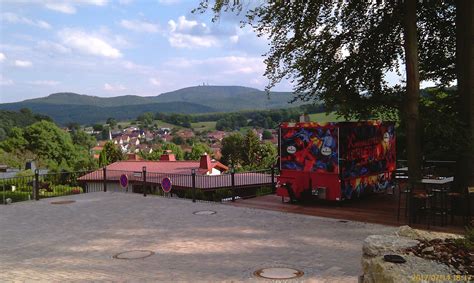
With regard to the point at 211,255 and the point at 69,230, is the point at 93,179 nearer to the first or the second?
the point at 69,230

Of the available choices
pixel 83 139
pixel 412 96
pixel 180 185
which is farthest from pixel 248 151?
pixel 412 96

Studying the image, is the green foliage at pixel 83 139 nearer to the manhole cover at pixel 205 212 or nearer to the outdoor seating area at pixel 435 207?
the manhole cover at pixel 205 212

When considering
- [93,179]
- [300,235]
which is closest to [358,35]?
[300,235]

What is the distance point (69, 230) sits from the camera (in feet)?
40.1

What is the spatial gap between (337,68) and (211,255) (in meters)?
7.95

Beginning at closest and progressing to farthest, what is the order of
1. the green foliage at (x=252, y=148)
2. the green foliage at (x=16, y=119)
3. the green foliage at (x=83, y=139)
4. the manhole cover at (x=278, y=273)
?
the manhole cover at (x=278, y=273) < the green foliage at (x=252, y=148) < the green foliage at (x=16, y=119) < the green foliage at (x=83, y=139)

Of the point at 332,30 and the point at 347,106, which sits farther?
the point at 332,30

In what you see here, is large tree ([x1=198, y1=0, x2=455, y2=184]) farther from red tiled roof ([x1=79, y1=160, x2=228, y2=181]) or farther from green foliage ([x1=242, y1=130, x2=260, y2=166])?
green foliage ([x1=242, y1=130, x2=260, y2=166])

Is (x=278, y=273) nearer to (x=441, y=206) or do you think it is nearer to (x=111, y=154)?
(x=441, y=206)

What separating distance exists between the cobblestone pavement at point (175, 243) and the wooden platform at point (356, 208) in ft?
2.15

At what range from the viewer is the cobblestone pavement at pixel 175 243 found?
797 cm

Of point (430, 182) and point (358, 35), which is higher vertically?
point (358, 35)

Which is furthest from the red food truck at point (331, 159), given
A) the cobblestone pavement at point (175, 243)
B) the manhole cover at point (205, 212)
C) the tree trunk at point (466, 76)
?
the tree trunk at point (466, 76)

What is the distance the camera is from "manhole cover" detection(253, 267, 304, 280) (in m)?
7.39
